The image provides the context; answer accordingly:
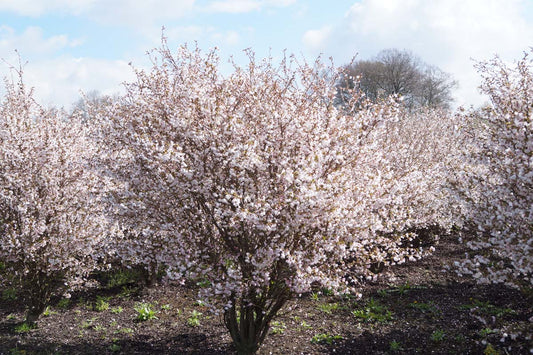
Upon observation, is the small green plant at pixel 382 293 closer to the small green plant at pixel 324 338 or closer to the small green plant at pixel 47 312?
the small green plant at pixel 324 338

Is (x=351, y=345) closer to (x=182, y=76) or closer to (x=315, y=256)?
(x=315, y=256)

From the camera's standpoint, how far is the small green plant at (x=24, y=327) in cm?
735

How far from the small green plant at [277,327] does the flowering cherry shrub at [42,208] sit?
3360 millimetres

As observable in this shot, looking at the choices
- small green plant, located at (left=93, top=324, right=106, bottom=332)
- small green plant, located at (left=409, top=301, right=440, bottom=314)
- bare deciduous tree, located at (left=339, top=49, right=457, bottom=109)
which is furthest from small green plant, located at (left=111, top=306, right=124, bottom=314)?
bare deciduous tree, located at (left=339, top=49, right=457, bottom=109)

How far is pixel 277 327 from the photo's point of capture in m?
7.12

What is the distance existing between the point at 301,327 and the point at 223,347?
4.65ft

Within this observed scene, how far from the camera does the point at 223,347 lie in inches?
255

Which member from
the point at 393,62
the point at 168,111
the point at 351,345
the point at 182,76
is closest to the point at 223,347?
the point at 351,345

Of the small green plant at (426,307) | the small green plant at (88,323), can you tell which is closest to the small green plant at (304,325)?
the small green plant at (426,307)

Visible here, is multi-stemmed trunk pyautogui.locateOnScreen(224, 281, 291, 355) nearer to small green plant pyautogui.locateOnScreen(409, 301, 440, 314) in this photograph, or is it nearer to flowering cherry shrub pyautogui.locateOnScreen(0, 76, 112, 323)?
flowering cherry shrub pyautogui.locateOnScreen(0, 76, 112, 323)

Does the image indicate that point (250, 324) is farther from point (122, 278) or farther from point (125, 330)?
point (122, 278)

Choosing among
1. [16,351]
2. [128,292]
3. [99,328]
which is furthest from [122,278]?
[16,351]

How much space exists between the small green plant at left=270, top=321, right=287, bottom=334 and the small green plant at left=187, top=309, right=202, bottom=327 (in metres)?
1.34

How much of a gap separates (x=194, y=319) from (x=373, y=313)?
3219 millimetres
